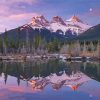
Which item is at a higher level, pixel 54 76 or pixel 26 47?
pixel 26 47

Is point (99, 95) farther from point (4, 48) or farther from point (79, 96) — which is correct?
point (4, 48)

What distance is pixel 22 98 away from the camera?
30.5 metres

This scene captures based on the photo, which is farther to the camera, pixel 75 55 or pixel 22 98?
pixel 75 55

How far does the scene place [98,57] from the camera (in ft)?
425

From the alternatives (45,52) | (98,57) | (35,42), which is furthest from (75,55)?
(35,42)

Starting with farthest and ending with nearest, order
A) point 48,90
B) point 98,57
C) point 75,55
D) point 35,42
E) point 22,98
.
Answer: point 35,42, point 75,55, point 98,57, point 48,90, point 22,98

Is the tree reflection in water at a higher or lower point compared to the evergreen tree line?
lower

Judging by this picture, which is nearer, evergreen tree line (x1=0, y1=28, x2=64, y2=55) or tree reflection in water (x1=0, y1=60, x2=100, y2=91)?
tree reflection in water (x1=0, y1=60, x2=100, y2=91)

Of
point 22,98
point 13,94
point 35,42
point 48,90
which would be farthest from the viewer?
point 35,42

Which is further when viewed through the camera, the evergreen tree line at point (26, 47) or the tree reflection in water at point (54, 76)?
the evergreen tree line at point (26, 47)

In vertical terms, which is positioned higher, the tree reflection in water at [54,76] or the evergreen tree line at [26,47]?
the evergreen tree line at [26,47]

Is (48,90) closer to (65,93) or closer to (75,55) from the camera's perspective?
(65,93)

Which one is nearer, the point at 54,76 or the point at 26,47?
the point at 54,76

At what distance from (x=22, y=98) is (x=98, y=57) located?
100932 mm
